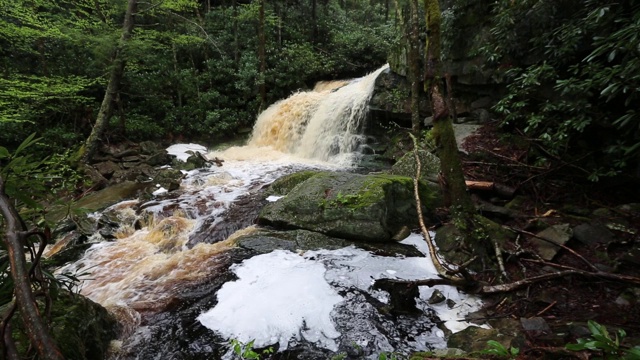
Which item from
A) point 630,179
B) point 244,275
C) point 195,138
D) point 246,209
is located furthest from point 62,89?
point 630,179

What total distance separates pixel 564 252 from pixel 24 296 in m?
5.49

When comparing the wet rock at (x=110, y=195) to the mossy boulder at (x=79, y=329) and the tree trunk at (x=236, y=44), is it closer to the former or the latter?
the mossy boulder at (x=79, y=329)

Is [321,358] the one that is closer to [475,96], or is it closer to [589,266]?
[589,266]

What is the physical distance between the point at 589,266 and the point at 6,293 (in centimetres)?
554

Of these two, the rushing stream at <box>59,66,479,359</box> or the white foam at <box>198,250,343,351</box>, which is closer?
the rushing stream at <box>59,66,479,359</box>

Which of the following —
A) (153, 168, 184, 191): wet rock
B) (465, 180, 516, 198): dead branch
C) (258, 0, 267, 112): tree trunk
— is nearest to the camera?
(465, 180, 516, 198): dead branch

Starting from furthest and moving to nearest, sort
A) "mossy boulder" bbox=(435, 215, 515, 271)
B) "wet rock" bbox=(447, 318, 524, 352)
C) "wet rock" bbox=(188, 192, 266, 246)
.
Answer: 1. "wet rock" bbox=(188, 192, 266, 246)
2. "mossy boulder" bbox=(435, 215, 515, 271)
3. "wet rock" bbox=(447, 318, 524, 352)

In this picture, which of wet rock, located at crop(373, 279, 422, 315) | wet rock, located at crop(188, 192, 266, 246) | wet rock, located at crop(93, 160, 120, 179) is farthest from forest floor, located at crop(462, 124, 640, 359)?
wet rock, located at crop(93, 160, 120, 179)

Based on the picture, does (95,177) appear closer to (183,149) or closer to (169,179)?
(169,179)

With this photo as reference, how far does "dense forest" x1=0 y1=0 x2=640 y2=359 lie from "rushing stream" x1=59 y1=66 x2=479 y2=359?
1.55m

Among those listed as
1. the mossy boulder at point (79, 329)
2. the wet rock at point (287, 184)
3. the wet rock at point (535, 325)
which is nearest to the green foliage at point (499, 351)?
the wet rock at point (535, 325)

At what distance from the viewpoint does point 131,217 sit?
23.8 feet

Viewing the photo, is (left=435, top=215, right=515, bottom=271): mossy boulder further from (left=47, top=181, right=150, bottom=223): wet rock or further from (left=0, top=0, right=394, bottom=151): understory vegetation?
(left=0, top=0, right=394, bottom=151): understory vegetation

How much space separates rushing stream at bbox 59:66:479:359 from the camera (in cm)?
354
